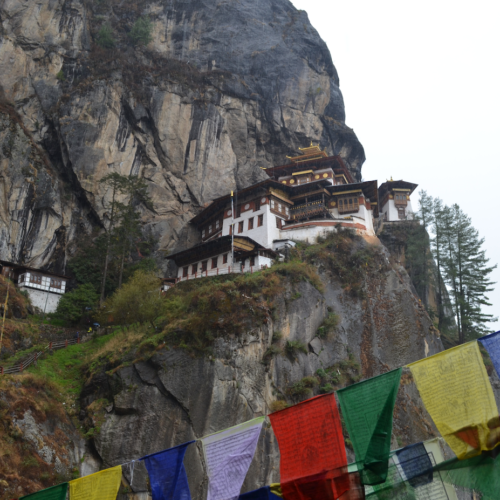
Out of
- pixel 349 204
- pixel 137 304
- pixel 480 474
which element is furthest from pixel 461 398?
pixel 349 204

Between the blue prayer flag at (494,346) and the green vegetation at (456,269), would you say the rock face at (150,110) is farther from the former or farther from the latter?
the blue prayer flag at (494,346)

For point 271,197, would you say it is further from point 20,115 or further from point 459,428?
point 459,428

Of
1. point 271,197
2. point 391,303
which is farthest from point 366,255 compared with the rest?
point 271,197

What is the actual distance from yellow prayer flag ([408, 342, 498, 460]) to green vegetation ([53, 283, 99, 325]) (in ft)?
105

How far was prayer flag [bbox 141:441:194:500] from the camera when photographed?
12398 mm

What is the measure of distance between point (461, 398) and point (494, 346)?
1272 millimetres

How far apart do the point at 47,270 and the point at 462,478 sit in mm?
41663

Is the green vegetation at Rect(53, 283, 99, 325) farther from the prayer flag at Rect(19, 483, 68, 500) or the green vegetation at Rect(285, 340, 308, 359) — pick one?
the prayer flag at Rect(19, 483, 68, 500)

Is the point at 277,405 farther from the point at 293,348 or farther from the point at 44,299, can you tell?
the point at 44,299

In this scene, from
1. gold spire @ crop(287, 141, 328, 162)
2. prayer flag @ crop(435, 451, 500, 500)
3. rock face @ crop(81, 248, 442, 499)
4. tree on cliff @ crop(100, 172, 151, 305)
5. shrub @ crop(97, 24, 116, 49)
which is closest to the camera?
prayer flag @ crop(435, 451, 500, 500)

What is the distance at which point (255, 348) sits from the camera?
29266mm

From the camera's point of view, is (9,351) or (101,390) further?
(9,351)

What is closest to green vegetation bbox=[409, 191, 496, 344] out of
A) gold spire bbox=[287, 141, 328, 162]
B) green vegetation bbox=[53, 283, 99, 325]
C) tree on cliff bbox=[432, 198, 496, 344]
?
tree on cliff bbox=[432, 198, 496, 344]

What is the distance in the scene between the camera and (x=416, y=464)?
426 inches
